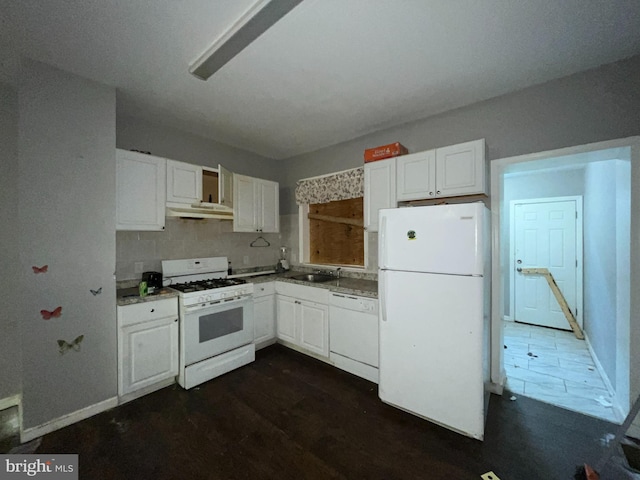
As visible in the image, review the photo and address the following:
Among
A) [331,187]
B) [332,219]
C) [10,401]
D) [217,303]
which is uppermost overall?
[331,187]

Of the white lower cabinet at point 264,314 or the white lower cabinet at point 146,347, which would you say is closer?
the white lower cabinet at point 146,347

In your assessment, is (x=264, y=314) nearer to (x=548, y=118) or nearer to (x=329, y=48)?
(x=329, y=48)

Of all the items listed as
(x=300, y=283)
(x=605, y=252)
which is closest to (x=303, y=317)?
(x=300, y=283)

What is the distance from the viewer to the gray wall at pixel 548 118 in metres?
1.90

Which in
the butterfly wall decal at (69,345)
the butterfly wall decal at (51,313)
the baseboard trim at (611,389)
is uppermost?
the butterfly wall decal at (51,313)

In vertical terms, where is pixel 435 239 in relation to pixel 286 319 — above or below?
Answer: above

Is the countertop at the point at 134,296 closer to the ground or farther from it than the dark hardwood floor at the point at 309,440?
farther from it

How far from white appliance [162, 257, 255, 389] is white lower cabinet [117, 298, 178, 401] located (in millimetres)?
94

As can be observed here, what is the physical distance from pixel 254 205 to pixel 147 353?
79.2 inches

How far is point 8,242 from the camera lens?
A: 2102mm

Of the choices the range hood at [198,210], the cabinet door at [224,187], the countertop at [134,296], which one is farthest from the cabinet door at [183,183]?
the countertop at [134,296]

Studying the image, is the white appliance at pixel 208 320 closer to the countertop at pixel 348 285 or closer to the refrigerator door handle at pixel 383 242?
the countertop at pixel 348 285

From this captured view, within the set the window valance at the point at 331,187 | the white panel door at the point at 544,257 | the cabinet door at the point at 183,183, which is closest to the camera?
the cabinet door at the point at 183,183

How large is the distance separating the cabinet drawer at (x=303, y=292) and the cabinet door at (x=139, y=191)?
1.53m
